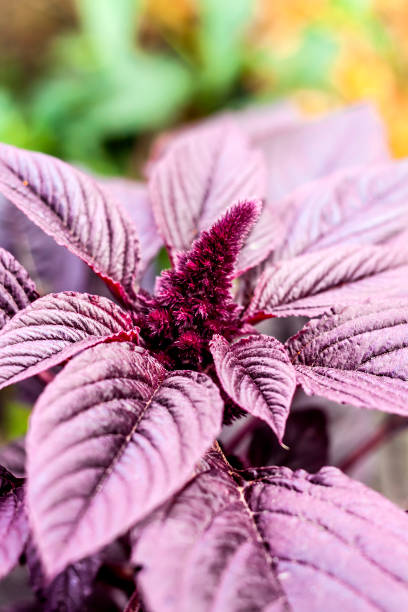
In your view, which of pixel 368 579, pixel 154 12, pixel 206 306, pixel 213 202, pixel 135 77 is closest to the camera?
pixel 368 579

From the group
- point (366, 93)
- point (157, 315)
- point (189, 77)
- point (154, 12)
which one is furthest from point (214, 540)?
point (154, 12)

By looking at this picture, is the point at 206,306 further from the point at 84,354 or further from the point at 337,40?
the point at 337,40

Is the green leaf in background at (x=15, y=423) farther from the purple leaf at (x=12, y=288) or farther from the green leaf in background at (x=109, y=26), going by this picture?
the green leaf in background at (x=109, y=26)

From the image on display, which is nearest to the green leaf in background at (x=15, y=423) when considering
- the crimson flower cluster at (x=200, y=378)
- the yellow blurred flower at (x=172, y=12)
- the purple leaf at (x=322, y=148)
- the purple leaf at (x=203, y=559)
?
the crimson flower cluster at (x=200, y=378)

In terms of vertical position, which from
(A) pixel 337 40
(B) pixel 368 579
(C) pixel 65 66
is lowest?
(B) pixel 368 579

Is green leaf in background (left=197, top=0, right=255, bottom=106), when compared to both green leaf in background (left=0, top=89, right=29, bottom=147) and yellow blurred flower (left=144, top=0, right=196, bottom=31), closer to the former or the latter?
yellow blurred flower (left=144, top=0, right=196, bottom=31)

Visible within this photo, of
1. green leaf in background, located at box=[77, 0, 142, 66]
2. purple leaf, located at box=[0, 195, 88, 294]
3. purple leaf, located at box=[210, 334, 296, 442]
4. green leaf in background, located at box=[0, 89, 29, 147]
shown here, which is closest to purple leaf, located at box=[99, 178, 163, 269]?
purple leaf, located at box=[0, 195, 88, 294]
